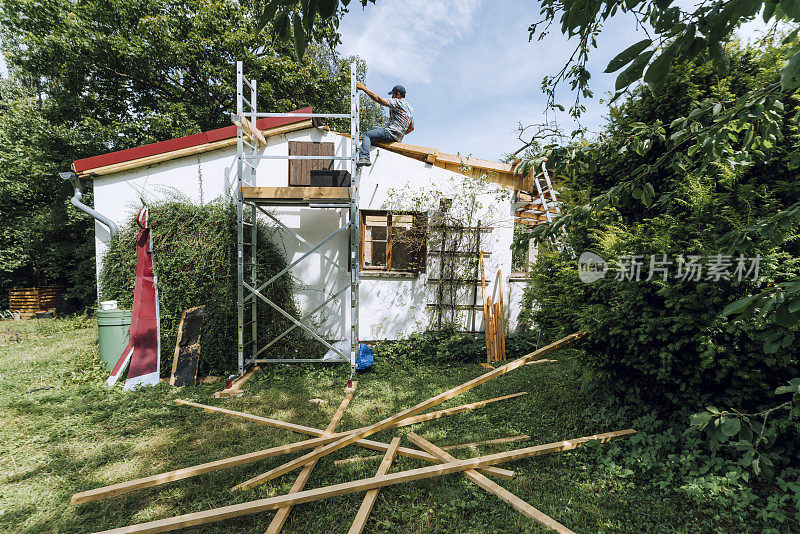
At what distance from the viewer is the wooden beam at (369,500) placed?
6.68ft

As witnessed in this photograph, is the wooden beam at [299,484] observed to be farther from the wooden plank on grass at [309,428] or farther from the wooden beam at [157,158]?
the wooden beam at [157,158]

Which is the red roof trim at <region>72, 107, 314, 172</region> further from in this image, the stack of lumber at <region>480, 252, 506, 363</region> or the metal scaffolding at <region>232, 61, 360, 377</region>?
the stack of lumber at <region>480, 252, 506, 363</region>

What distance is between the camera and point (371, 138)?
19.2ft

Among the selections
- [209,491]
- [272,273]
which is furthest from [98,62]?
[209,491]

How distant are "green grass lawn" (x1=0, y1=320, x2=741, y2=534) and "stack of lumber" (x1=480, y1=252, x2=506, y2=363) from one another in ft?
2.54

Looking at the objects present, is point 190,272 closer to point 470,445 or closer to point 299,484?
point 299,484

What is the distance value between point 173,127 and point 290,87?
14.3ft

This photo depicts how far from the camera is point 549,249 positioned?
4.35m

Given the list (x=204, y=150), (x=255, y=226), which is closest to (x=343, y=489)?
(x=255, y=226)

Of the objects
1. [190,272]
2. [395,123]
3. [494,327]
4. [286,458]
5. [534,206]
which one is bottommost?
[286,458]

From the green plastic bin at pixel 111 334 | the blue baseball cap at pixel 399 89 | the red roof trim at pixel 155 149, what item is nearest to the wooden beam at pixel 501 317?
the blue baseball cap at pixel 399 89

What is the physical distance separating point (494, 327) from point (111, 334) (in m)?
6.15

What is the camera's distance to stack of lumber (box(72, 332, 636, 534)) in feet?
6.61

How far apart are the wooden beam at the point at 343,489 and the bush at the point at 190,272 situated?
3230 millimetres
